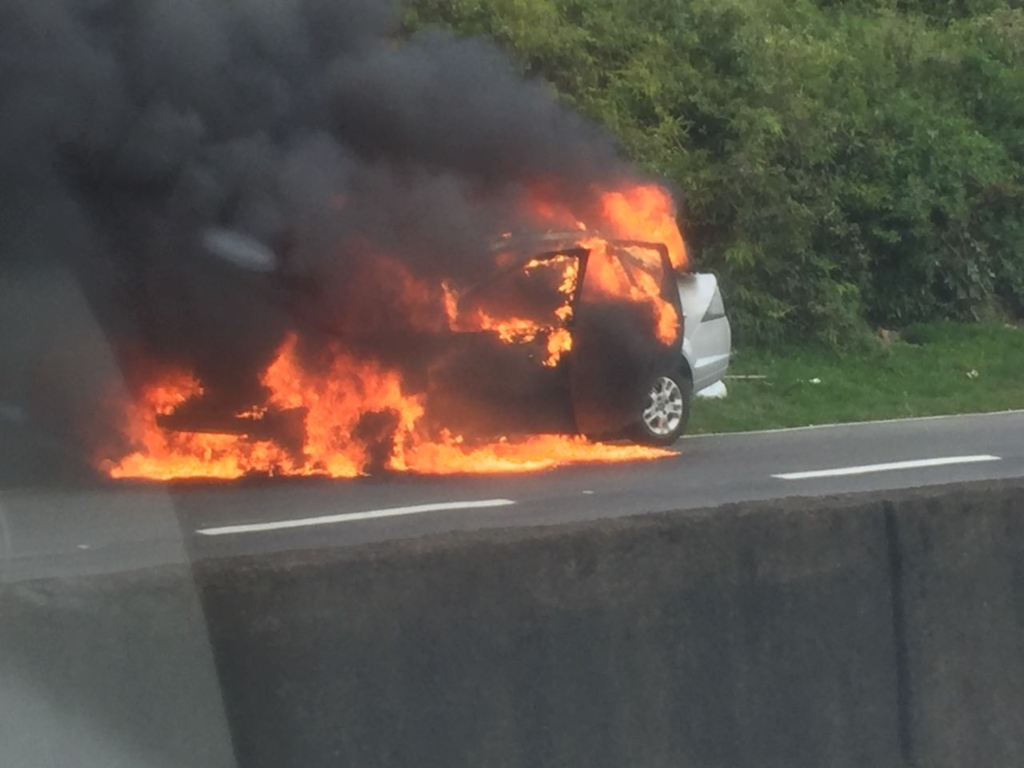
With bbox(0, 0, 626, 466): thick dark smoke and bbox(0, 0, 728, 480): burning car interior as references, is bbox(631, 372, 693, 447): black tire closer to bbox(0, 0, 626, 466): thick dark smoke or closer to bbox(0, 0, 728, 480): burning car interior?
bbox(0, 0, 728, 480): burning car interior

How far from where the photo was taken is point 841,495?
3.88 m

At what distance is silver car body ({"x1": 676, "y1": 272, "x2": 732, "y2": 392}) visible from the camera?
1159 centimetres

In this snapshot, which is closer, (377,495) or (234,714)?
(234,714)

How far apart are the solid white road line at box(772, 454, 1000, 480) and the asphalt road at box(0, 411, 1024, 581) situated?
0.01 metres

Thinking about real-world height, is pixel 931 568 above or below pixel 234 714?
below

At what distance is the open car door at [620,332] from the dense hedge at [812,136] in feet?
12.9

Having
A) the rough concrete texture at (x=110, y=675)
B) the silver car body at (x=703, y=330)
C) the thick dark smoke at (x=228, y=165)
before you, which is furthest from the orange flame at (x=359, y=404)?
the rough concrete texture at (x=110, y=675)

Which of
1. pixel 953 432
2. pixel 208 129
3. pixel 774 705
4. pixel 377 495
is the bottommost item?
pixel 953 432

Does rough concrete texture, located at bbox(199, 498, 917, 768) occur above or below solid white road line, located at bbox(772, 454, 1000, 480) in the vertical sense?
above

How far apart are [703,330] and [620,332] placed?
197 cm

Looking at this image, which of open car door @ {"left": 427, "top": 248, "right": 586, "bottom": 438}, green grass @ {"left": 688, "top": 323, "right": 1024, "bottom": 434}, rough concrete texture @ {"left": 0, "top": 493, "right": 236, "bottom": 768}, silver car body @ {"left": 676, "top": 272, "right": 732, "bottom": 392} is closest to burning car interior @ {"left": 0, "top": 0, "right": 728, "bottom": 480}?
open car door @ {"left": 427, "top": 248, "right": 586, "bottom": 438}

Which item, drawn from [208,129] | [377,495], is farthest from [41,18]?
[377,495]

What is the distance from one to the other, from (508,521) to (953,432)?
5.63 metres

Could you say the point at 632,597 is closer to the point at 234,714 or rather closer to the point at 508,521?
the point at 234,714
